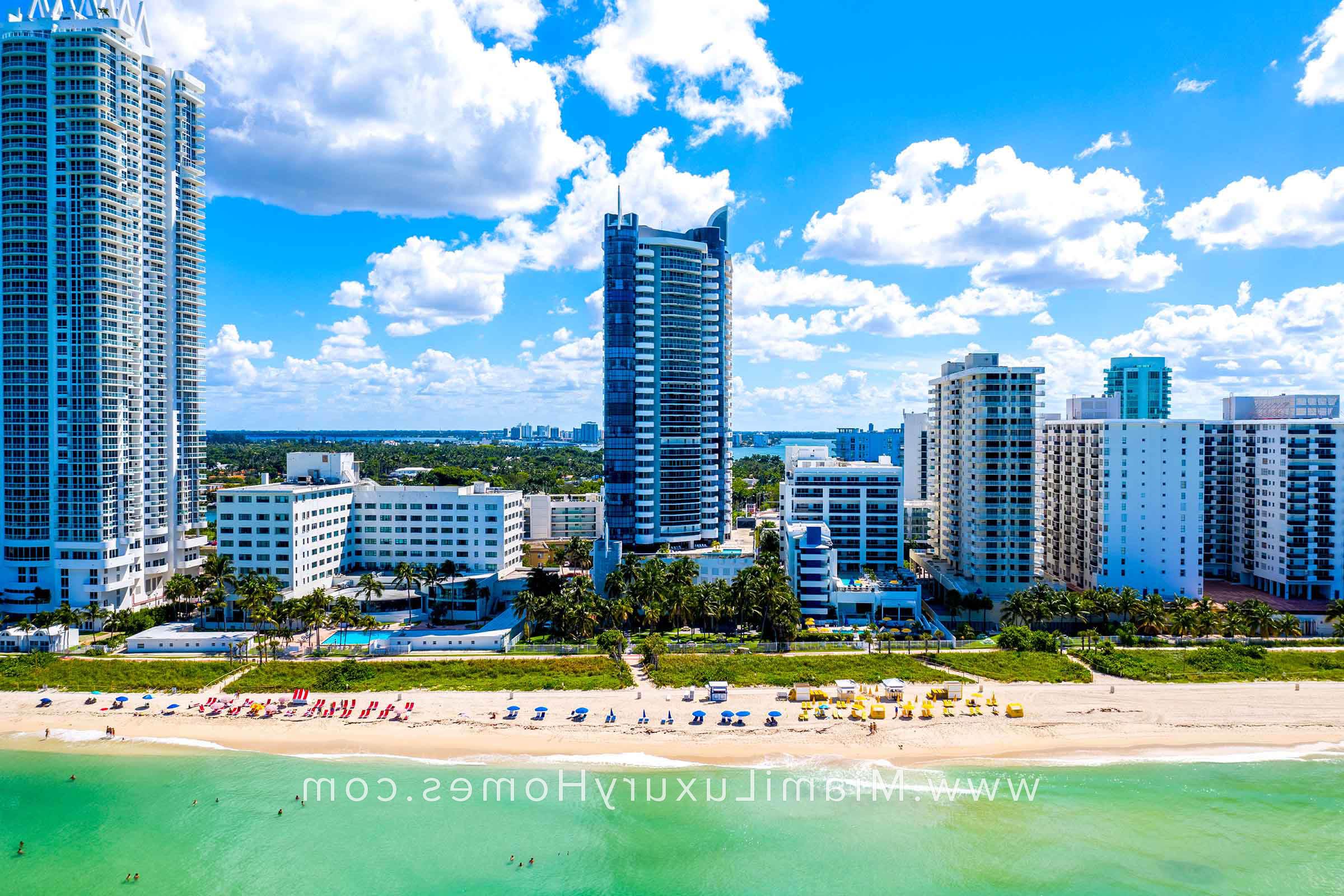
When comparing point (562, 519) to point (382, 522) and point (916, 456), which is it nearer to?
point (382, 522)

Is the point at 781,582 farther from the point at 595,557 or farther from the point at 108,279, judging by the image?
the point at 108,279

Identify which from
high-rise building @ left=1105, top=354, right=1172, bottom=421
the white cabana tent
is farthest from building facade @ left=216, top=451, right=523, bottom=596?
high-rise building @ left=1105, top=354, right=1172, bottom=421

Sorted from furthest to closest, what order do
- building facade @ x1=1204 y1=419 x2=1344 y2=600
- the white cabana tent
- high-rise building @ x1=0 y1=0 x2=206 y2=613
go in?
building facade @ x1=1204 y1=419 x2=1344 y2=600 → high-rise building @ x1=0 y1=0 x2=206 y2=613 → the white cabana tent

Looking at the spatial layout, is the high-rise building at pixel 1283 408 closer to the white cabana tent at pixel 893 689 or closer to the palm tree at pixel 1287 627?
the palm tree at pixel 1287 627

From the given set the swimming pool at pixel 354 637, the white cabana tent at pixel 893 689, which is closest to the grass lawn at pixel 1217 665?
the white cabana tent at pixel 893 689

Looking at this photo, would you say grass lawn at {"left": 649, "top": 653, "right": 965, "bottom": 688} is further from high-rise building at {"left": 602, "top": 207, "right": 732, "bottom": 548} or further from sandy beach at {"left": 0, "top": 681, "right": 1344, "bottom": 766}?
high-rise building at {"left": 602, "top": 207, "right": 732, "bottom": 548}
